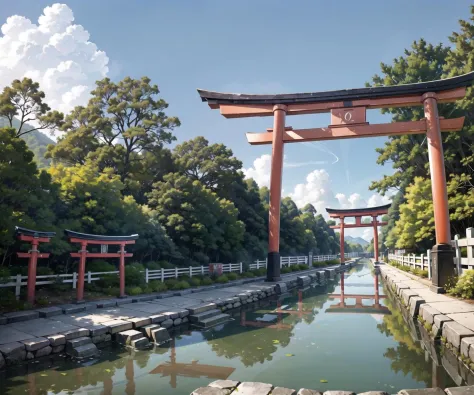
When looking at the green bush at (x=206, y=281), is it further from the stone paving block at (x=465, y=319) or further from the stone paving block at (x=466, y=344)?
the stone paving block at (x=466, y=344)

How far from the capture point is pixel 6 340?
6195 millimetres

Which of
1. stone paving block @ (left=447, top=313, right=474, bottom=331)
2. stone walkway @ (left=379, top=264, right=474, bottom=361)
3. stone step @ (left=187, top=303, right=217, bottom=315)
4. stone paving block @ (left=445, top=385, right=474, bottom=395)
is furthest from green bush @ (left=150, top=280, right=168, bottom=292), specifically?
stone paving block @ (left=445, top=385, right=474, bottom=395)

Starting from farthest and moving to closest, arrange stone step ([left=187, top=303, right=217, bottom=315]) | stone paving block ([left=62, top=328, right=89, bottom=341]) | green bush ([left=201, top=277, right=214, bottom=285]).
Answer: green bush ([left=201, top=277, right=214, bottom=285]) < stone step ([left=187, top=303, right=217, bottom=315]) < stone paving block ([left=62, top=328, right=89, bottom=341])

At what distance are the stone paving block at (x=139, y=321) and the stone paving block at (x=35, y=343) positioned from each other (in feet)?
5.80

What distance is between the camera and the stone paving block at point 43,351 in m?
6.07

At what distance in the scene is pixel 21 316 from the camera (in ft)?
25.6

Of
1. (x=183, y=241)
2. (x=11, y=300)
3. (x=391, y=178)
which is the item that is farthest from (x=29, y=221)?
(x=391, y=178)

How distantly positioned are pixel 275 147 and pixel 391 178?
1047cm

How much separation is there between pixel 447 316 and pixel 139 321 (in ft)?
20.9

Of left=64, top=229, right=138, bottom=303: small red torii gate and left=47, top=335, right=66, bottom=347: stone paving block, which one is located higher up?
left=64, top=229, right=138, bottom=303: small red torii gate

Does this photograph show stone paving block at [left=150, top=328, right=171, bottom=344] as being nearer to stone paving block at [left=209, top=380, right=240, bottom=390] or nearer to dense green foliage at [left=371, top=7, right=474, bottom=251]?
stone paving block at [left=209, top=380, right=240, bottom=390]

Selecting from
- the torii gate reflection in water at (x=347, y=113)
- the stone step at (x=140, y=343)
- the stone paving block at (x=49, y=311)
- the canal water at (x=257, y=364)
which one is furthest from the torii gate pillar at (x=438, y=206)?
the stone paving block at (x=49, y=311)

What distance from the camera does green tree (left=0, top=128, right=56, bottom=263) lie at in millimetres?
9031

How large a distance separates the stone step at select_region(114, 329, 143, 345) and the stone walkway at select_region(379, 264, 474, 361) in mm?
5709
